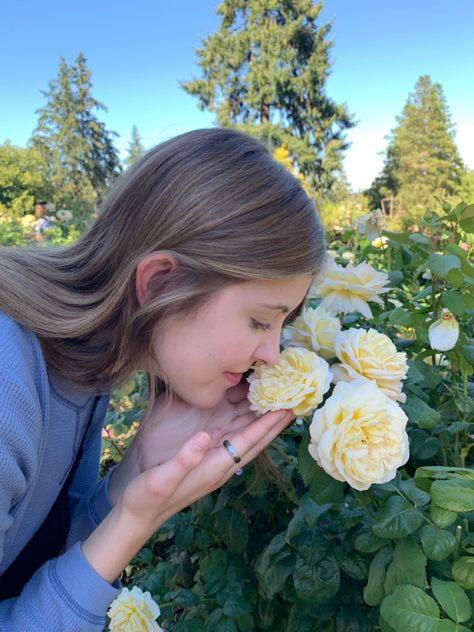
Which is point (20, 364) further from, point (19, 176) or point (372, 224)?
point (19, 176)

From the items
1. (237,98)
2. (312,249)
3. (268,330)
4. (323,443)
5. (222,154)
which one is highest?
(237,98)

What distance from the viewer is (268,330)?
39.4 inches

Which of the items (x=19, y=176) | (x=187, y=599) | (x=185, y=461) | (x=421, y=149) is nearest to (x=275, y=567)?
(x=187, y=599)

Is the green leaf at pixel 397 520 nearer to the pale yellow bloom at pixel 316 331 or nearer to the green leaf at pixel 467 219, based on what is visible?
the pale yellow bloom at pixel 316 331

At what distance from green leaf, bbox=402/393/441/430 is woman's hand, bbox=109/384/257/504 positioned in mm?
341

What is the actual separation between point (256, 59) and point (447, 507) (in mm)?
26164

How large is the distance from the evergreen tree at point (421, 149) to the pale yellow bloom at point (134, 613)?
988 inches

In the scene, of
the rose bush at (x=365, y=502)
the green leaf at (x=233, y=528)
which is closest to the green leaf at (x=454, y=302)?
the rose bush at (x=365, y=502)

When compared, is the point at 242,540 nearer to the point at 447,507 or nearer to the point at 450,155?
the point at 447,507

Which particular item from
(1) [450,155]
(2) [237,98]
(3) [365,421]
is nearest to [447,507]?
(3) [365,421]

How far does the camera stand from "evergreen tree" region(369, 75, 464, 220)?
2573 centimetres

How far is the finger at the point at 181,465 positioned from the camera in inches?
35.0

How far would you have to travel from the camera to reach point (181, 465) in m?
0.90

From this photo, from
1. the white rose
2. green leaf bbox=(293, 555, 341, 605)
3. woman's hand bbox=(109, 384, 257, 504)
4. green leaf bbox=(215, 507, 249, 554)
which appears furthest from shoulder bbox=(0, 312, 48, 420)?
the white rose
